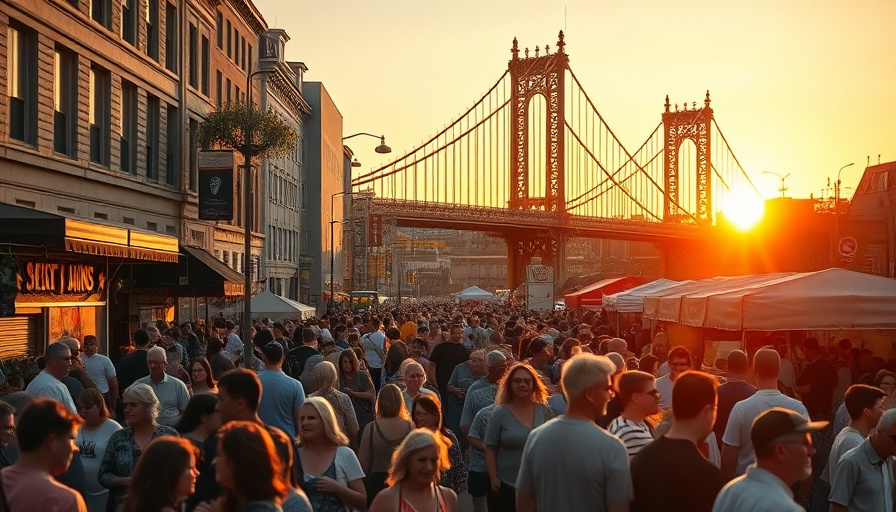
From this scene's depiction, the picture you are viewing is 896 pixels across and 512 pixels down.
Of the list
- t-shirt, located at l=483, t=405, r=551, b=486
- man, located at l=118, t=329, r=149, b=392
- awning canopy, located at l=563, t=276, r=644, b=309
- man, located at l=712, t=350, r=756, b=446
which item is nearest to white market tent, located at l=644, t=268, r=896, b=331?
man, located at l=712, t=350, r=756, b=446

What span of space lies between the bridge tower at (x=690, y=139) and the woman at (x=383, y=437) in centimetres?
10798

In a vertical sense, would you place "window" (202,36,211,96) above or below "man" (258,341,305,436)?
above

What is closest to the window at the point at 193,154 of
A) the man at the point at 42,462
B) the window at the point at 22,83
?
the window at the point at 22,83

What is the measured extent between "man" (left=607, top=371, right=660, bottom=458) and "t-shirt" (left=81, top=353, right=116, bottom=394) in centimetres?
829

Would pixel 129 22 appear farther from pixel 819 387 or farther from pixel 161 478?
pixel 161 478

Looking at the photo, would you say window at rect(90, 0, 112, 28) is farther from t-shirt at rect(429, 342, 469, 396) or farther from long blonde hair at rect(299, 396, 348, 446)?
long blonde hair at rect(299, 396, 348, 446)

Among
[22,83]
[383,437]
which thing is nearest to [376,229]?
[22,83]

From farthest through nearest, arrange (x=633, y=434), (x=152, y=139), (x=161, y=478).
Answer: (x=152, y=139), (x=633, y=434), (x=161, y=478)

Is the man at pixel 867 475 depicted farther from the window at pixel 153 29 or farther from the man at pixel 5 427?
the window at pixel 153 29

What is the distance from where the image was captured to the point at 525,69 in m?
90.4

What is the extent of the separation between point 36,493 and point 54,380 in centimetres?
520

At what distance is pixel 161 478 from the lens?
199 inches

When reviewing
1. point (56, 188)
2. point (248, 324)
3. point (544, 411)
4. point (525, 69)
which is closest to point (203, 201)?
point (56, 188)

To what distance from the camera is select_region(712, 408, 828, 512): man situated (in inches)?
190
